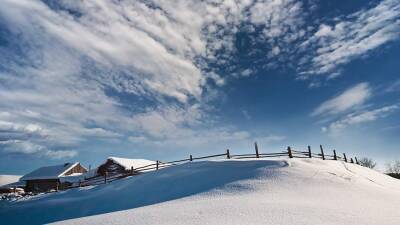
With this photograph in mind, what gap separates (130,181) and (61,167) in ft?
133

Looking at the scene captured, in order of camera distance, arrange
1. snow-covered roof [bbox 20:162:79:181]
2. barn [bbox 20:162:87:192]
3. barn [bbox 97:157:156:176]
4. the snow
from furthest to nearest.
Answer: the snow, snow-covered roof [bbox 20:162:79:181], barn [bbox 20:162:87:192], barn [bbox 97:157:156:176]

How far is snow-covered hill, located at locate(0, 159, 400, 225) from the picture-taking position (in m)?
10.8

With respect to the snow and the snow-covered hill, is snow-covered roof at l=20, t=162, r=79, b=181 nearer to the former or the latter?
the snow-covered hill

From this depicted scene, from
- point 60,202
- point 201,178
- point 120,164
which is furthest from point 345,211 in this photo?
point 120,164

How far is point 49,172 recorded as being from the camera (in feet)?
192

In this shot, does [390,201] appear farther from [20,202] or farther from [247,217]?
[20,202]

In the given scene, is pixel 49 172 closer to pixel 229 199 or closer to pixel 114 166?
pixel 114 166

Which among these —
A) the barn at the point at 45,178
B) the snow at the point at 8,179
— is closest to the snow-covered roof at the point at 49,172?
the barn at the point at 45,178

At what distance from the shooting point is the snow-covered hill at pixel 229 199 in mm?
10766

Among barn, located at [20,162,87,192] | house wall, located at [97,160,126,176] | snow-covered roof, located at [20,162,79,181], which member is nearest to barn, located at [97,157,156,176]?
house wall, located at [97,160,126,176]

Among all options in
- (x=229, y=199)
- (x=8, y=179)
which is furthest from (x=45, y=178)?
(x=229, y=199)

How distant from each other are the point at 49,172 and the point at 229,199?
55.1 m

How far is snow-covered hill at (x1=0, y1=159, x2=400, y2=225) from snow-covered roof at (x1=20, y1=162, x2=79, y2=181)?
27618 mm

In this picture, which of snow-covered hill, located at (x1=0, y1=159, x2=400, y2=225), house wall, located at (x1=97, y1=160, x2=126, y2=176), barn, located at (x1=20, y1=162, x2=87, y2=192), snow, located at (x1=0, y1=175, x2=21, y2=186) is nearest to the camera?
snow-covered hill, located at (x1=0, y1=159, x2=400, y2=225)
